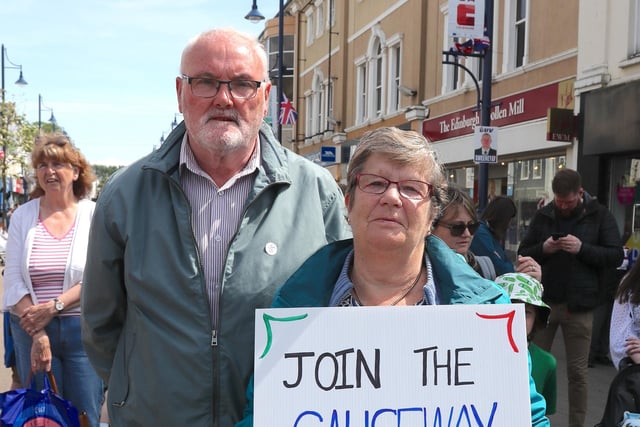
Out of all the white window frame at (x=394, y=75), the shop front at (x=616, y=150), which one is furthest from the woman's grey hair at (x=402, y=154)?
the white window frame at (x=394, y=75)

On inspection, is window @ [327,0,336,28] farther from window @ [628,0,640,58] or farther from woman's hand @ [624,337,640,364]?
woman's hand @ [624,337,640,364]

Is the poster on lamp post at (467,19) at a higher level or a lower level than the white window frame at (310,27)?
lower

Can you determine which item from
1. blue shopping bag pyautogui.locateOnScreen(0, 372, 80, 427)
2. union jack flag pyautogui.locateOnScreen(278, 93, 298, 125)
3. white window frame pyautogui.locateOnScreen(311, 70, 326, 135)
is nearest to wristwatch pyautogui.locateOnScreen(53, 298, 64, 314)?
blue shopping bag pyautogui.locateOnScreen(0, 372, 80, 427)

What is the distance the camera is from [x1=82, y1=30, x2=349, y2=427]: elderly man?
2246 mm

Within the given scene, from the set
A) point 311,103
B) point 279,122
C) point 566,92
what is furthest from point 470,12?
point 311,103

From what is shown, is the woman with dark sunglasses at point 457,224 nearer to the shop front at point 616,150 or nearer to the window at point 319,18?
the shop front at point 616,150

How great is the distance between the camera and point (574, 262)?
5.27m

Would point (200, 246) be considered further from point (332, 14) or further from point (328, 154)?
point (332, 14)

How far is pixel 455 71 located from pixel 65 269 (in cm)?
1361

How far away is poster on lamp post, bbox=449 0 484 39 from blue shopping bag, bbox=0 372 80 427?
7980 millimetres

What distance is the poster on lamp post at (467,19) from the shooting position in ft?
32.3

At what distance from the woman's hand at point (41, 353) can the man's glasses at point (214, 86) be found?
211cm

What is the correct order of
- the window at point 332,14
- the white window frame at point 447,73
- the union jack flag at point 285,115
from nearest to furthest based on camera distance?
the white window frame at point 447,73 → the union jack flag at point 285,115 → the window at point 332,14

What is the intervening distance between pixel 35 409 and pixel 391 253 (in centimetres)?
248
